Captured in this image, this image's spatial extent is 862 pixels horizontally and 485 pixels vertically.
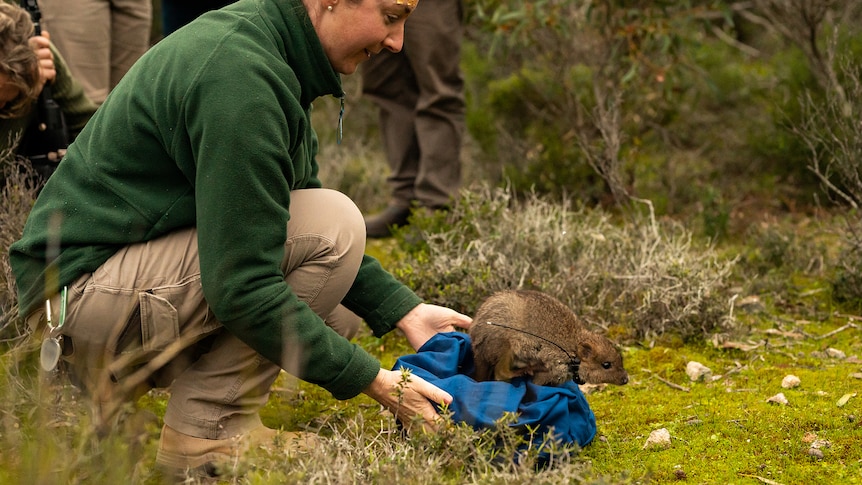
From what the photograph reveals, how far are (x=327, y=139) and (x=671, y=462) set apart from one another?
647 cm

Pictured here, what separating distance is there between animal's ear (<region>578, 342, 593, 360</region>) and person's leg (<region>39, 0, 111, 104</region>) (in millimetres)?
2888

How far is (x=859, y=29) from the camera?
828cm

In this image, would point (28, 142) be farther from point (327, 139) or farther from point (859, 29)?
point (859, 29)

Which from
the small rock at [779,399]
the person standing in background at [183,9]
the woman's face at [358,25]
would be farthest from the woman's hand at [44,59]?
the small rock at [779,399]

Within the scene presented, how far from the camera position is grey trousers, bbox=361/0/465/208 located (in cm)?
634

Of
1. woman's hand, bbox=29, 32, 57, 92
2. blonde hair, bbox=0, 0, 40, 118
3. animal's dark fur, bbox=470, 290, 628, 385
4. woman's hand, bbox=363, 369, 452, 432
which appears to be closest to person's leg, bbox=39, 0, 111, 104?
woman's hand, bbox=29, 32, 57, 92

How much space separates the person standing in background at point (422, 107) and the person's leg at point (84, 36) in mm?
1903

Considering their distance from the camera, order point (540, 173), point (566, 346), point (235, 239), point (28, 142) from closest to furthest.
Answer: point (235, 239) → point (566, 346) → point (28, 142) → point (540, 173)

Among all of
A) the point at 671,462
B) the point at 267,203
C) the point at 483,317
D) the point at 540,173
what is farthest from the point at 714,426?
the point at 540,173

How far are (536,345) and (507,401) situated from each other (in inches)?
23.2

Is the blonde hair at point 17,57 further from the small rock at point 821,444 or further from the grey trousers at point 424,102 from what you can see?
the small rock at point 821,444

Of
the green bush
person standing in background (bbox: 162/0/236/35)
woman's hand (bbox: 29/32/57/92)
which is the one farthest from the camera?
person standing in background (bbox: 162/0/236/35)

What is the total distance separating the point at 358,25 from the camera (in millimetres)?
3068

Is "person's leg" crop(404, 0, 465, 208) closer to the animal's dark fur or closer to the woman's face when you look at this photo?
the animal's dark fur
